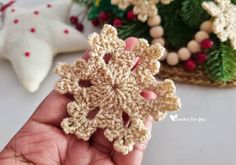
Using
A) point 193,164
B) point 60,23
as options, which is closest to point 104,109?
point 193,164

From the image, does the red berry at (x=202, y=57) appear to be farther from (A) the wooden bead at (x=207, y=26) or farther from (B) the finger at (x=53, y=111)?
(B) the finger at (x=53, y=111)

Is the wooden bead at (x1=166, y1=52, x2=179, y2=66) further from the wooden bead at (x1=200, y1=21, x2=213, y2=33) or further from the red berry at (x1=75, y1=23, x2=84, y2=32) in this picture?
the red berry at (x1=75, y1=23, x2=84, y2=32)

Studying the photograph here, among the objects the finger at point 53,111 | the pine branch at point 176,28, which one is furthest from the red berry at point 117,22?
the finger at point 53,111

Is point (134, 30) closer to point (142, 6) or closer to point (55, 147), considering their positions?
point (142, 6)

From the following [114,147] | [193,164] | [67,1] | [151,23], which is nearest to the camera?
[114,147]

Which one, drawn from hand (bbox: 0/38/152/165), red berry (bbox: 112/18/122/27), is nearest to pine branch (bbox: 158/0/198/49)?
red berry (bbox: 112/18/122/27)

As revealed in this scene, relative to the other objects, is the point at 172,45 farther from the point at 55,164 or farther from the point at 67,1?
the point at 55,164

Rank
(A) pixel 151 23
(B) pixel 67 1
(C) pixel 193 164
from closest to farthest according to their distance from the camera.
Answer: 1. (C) pixel 193 164
2. (A) pixel 151 23
3. (B) pixel 67 1
